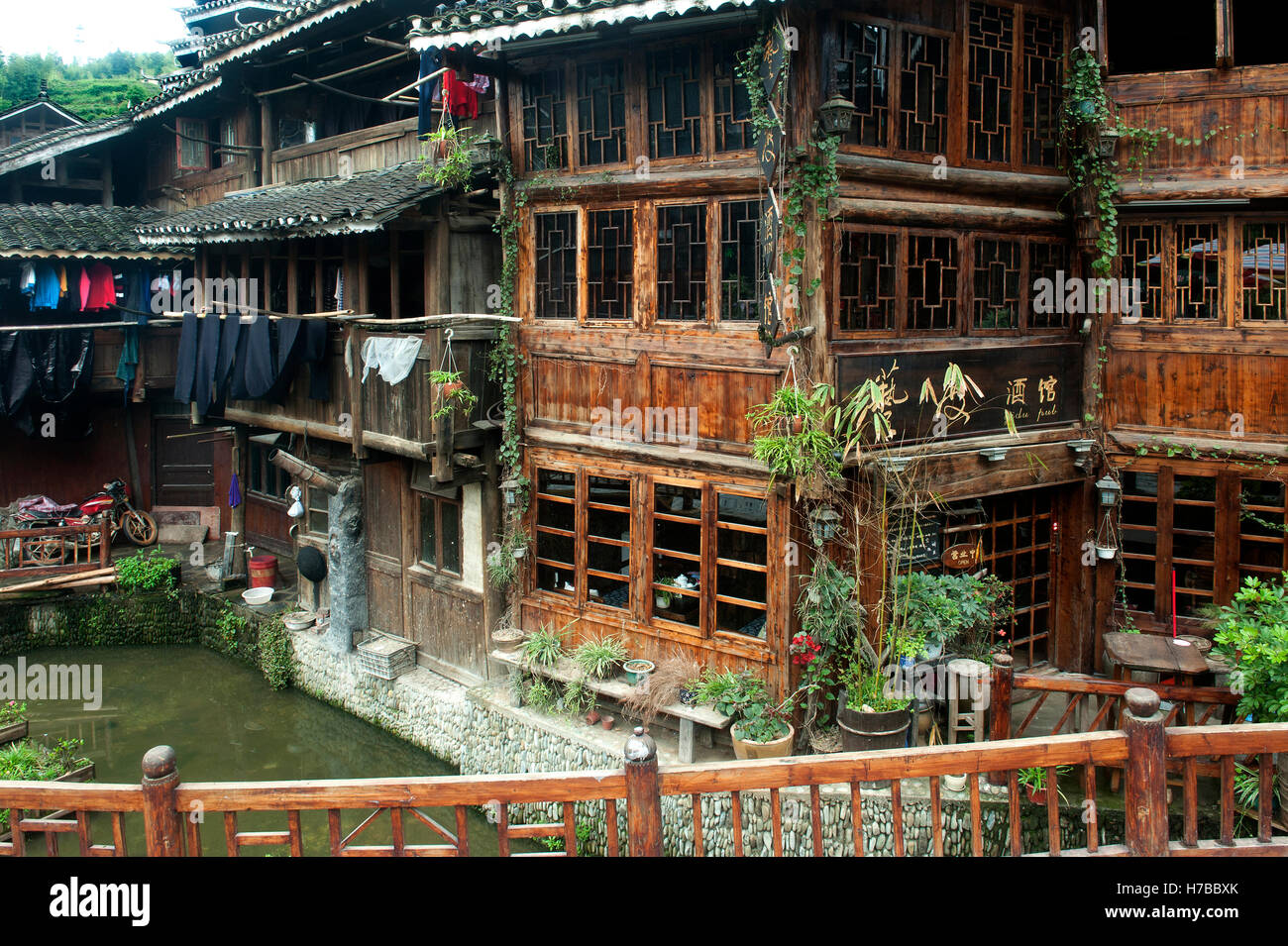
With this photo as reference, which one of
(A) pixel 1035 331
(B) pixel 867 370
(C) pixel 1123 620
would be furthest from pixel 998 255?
(C) pixel 1123 620

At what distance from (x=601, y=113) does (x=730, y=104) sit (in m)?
1.74

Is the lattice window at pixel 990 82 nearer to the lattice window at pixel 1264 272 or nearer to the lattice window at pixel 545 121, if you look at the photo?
the lattice window at pixel 1264 272

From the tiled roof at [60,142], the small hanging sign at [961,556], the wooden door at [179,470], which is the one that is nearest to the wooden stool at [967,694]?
the small hanging sign at [961,556]

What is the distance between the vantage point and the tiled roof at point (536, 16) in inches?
363

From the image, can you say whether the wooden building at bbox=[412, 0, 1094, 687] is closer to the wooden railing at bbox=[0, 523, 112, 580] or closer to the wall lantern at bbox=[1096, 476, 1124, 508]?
the wall lantern at bbox=[1096, 476, 1124, 508]

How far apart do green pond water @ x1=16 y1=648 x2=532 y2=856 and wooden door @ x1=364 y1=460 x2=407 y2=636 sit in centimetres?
162

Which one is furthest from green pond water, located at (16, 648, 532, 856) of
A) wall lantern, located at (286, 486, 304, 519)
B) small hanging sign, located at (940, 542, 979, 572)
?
small hanging sign, located at (940, 542, 979, 572)

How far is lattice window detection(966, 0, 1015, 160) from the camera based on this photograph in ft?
34.6

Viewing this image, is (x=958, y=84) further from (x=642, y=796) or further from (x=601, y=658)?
(x=642, y=796)

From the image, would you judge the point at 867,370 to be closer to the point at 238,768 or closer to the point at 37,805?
the point at 37,805

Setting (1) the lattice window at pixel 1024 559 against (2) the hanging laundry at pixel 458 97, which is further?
(2) the hanging laundry at pixel 458 97

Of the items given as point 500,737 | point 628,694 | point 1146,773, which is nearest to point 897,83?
point 628,694

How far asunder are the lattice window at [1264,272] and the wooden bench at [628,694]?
744 centimetres

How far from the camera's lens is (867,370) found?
1001cm
